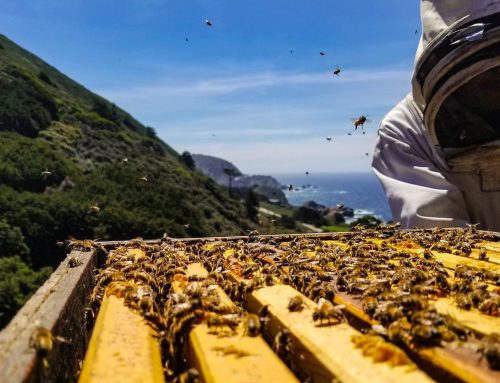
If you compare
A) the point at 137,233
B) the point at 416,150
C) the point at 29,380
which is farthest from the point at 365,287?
the point at 137,233

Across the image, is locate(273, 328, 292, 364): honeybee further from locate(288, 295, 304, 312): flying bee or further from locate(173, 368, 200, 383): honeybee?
locate(173, 368, 200, 383): honeybee

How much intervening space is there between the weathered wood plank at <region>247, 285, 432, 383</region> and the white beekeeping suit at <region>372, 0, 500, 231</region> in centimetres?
714

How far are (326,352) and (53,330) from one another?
71.6 inches

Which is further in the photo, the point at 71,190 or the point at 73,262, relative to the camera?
the point at 71,190

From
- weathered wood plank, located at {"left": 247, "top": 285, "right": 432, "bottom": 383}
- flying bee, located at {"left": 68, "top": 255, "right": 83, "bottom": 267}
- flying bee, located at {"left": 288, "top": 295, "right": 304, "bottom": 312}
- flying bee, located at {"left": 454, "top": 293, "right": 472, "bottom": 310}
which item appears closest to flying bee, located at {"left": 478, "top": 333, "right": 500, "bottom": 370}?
weathered wood plank, located at {"left": 247, "top": 285, "right": 432, "bottom": 383}

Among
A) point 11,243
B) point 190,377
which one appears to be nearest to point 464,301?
point 190,377

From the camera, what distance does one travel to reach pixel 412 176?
11828 millimetres

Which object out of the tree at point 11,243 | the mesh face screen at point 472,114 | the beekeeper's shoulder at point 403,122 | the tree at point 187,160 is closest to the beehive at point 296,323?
the mesh face screen at point 472,114

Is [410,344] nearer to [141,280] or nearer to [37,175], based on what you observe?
[141,280]

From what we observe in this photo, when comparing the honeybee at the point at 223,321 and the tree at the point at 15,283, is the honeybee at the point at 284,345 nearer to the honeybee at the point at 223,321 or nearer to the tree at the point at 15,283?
the honeybee at the point at 223,321

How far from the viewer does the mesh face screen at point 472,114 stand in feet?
29.0

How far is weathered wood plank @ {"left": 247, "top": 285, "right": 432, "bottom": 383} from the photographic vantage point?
2.30 metres

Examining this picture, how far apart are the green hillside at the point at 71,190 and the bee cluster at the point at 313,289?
31.1 m

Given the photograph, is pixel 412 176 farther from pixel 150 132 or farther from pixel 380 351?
pixel 150 132
